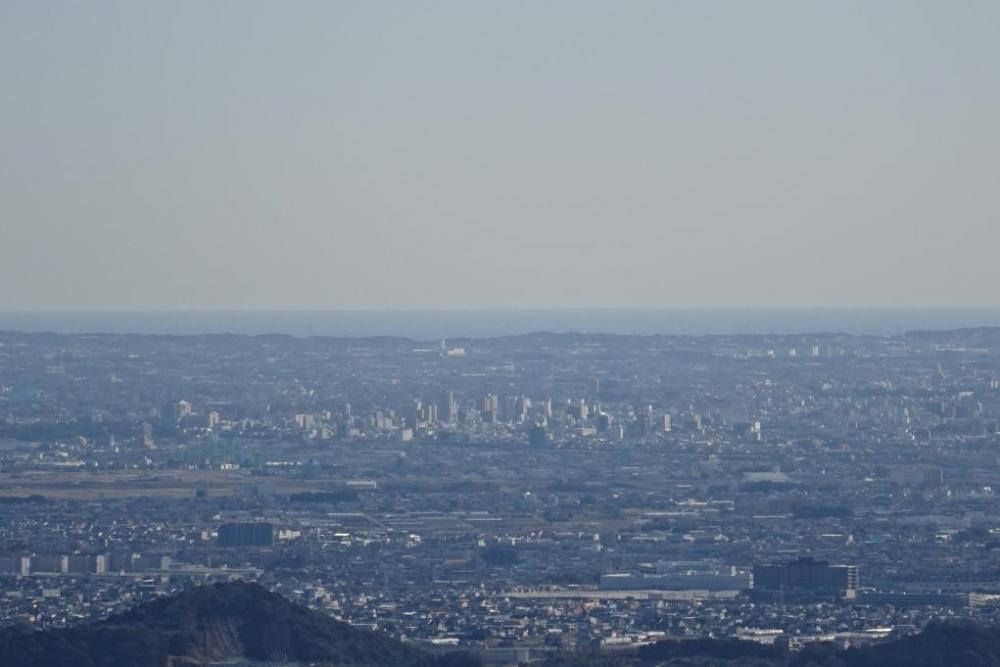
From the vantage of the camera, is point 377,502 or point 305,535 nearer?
point 305,535

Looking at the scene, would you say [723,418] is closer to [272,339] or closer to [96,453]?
[96,453]

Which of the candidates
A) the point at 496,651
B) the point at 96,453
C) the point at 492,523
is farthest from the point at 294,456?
the point at 496,651

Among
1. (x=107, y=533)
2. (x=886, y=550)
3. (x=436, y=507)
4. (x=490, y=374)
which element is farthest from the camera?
(x=490, y=374)

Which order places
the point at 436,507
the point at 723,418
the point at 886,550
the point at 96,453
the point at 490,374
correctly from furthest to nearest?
the point at 490,374 → the point at 723,418 → the point at 96,453 → the point at 436,507 → the point at 886,550

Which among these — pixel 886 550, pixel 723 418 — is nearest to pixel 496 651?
pixel 886 550

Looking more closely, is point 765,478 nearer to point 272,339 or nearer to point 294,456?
point 294,456

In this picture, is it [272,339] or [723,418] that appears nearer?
[723,418]

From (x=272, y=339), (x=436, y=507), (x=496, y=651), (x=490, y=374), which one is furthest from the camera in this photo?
(x=272, y=339)
